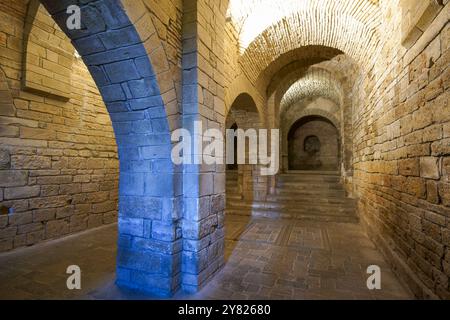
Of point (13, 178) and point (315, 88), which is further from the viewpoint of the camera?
point (315, 88)

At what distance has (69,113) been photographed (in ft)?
14.9

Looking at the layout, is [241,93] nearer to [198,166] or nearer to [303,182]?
[198,166]

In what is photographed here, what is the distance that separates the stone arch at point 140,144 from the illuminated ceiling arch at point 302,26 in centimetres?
248

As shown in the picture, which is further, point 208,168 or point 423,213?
point 208,168

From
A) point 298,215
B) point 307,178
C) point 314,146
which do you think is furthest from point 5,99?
point 314,146

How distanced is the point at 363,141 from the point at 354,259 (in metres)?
2.74

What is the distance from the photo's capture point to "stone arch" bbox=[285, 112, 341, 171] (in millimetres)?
12898

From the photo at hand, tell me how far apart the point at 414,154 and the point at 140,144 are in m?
3.05

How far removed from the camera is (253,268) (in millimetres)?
3053

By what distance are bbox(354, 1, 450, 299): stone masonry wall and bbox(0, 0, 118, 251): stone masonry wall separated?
5453mm

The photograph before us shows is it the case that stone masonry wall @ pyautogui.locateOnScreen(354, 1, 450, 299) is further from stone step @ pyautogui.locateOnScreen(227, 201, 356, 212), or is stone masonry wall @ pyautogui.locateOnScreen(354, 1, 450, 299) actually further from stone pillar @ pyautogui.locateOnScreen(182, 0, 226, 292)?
stone pillar @ pyautogui.locateOnScreen(182, 0, 226, 292)

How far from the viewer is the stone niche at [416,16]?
6.82ft
